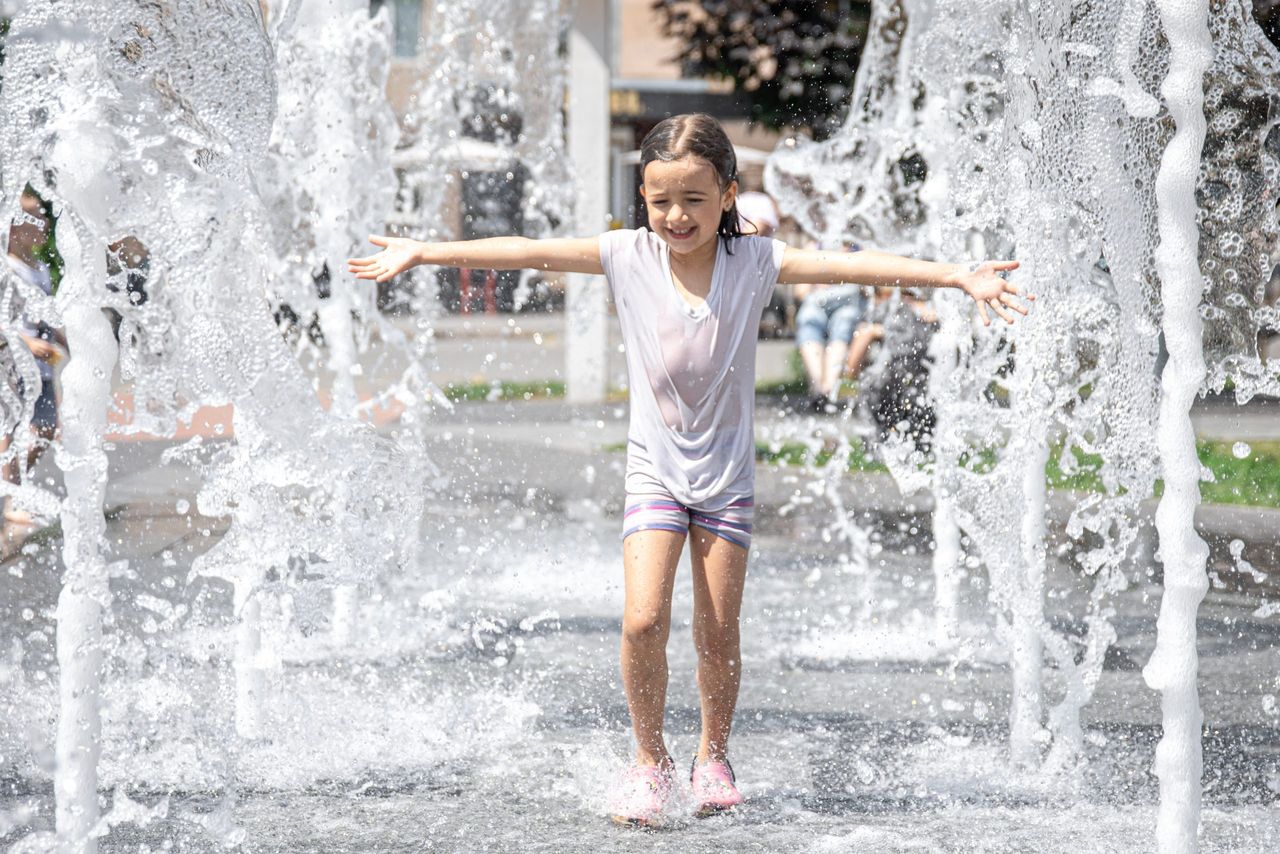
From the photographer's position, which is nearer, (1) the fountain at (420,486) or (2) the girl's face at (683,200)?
(1) the fountain at (420,486)

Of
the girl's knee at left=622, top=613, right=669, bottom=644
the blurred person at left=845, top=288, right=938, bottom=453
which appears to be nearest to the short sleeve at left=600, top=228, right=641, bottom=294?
the girl's knee at left=622, top=613, right=669, bottom=644

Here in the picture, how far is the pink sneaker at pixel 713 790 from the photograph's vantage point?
345cm

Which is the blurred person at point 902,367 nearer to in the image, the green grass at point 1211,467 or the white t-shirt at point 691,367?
the green grass at point 1211,467

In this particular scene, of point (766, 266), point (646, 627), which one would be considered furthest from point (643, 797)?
point (766, 266)

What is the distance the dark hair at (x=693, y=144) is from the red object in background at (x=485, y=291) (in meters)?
20.4

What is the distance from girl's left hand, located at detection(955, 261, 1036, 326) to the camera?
3047 millimetres

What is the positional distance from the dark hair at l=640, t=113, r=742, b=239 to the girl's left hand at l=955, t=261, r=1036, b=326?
555 mm

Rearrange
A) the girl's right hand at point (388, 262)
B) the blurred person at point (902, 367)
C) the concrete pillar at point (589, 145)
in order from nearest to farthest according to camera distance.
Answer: the girl's right hand at point (388, 262), the blurred person at point (902, 367), the concrete pillar at point (589, 145)

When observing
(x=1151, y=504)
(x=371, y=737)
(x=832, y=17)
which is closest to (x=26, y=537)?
(x=371, y=737)

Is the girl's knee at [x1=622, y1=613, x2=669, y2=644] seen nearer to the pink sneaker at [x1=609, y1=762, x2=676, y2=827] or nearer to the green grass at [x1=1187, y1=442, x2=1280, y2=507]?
the pink sneaker at [x1=609, y1=762, x2=676, y2=827]

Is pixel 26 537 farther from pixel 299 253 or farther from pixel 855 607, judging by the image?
pixel 855 607

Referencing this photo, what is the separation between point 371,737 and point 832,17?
12.5m

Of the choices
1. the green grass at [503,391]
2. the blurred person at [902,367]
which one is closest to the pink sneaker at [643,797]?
the blurred person at [902,367]

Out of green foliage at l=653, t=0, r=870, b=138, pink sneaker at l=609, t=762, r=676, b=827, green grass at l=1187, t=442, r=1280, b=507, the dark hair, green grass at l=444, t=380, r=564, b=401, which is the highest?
green foliage at l=653, t=0, r=870, b=138
